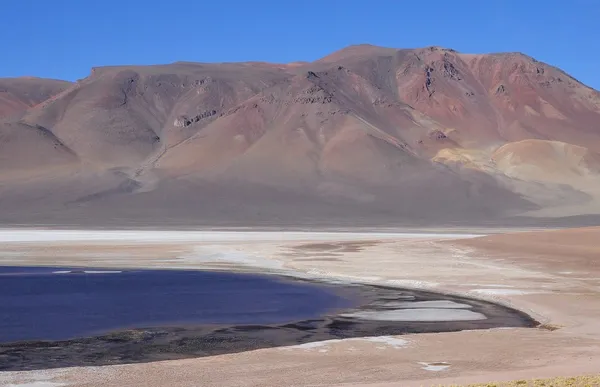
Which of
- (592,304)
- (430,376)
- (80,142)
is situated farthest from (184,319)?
(80,142)

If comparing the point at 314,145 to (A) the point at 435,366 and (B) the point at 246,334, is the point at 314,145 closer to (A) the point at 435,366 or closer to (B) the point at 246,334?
(B) the point at 246,334

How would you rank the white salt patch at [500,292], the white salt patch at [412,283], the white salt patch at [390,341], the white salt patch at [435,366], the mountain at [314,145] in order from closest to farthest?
the white salt patch at [435,366] < the white salt patch at [390,341] < the white salt patch at [500,292] < the white salt patch at [412,283] < the mountain at [314,145]

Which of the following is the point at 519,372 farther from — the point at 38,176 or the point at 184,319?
the point at 38,176

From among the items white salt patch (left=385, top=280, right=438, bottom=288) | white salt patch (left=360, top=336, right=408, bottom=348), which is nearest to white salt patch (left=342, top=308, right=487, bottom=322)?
white salt patch (left=360, top=336, right=408, bottom=348)

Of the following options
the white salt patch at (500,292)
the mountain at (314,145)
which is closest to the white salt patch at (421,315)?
the white salt patch at (500,292)

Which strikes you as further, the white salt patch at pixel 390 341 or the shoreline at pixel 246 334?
the white salt patch at pixel 390 341

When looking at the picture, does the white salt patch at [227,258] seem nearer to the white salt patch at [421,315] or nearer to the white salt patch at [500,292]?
the white salt patch at [500,292]
